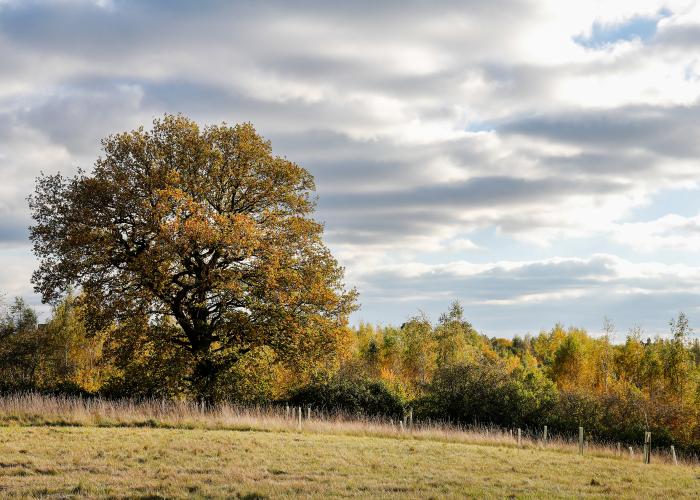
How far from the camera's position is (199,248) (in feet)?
116

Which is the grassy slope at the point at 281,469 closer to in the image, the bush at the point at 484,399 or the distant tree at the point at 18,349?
the bush at the point at 484,399

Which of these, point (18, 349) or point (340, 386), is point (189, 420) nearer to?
point (340, 386)

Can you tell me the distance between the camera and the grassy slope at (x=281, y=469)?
52.2ft

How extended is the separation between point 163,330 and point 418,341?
52782 mm

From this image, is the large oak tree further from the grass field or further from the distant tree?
the distant tree

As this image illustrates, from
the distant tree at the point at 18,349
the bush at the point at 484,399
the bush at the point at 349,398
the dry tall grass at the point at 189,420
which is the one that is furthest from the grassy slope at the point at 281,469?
the distant tree at the point at 18,349

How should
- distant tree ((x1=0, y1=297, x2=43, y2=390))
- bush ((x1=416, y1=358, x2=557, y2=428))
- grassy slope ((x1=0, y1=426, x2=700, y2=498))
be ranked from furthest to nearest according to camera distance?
distant tree ((x1=0, y1=297, x2=43, y2=390))
bush ((x1=416, y1=358, x2=557, y2=428))
grassy slope ((x1=0, y1=426, x2=700, y2=498))

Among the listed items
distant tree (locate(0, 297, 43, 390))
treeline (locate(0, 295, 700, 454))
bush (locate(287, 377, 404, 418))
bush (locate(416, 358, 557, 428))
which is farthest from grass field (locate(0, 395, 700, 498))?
distant tree (locate(0, 297, 43, 390))

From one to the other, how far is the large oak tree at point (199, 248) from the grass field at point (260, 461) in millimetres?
5653

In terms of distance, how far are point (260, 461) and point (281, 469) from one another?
1.45 metres

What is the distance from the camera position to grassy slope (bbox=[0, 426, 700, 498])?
1592 cm

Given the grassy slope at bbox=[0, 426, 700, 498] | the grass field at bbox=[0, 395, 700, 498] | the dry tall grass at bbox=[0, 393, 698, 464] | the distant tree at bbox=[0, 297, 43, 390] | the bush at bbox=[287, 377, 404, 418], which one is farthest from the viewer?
the distant tree at bbox=[0, 297, 43, 390]

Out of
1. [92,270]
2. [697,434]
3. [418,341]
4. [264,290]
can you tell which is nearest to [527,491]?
[264,290]

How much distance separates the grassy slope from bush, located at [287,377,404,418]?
1333 cm
